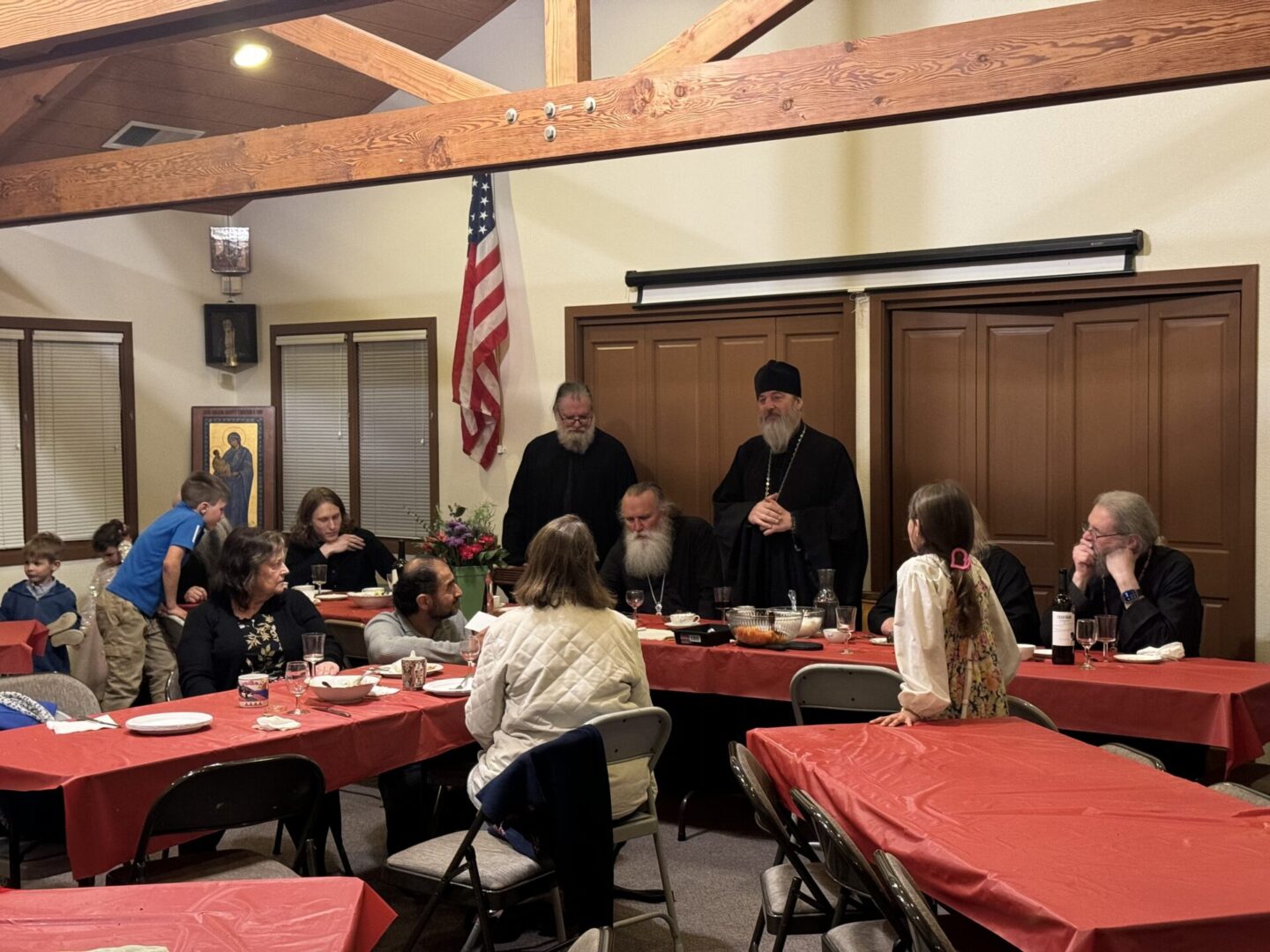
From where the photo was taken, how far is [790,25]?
22.8ft

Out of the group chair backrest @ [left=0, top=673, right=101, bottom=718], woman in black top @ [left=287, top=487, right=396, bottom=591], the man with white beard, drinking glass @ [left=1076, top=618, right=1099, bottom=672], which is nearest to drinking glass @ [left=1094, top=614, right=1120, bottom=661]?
drinking glass @ [left=1076, top=618, right=1099, bottom=672]

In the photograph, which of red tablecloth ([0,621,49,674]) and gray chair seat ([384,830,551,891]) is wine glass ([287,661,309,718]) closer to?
gray chair seat ([384,830,551,891])

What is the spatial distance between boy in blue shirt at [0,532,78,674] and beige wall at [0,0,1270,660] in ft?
5.23

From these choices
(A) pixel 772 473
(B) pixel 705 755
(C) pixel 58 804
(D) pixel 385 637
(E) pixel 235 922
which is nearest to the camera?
(E) pixel 235 922

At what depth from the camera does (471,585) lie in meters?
6.31

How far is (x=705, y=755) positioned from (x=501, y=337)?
325cm

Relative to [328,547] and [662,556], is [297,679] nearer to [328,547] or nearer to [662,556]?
[662,556]

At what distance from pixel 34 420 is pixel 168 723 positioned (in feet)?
17.4

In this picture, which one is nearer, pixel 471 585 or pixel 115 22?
pixel 115 22

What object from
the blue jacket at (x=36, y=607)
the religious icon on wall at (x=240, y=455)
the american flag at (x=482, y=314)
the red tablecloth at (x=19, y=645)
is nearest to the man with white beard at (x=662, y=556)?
the american flag at (x=482, y=314)

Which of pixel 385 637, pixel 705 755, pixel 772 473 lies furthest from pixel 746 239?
pixel 385 637

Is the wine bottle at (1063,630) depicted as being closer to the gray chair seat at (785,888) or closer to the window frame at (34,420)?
the gray chair seat at (785,888)

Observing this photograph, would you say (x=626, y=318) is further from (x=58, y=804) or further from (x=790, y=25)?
(x=58, y=804)

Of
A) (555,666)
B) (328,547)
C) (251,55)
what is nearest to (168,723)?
(555,666)
